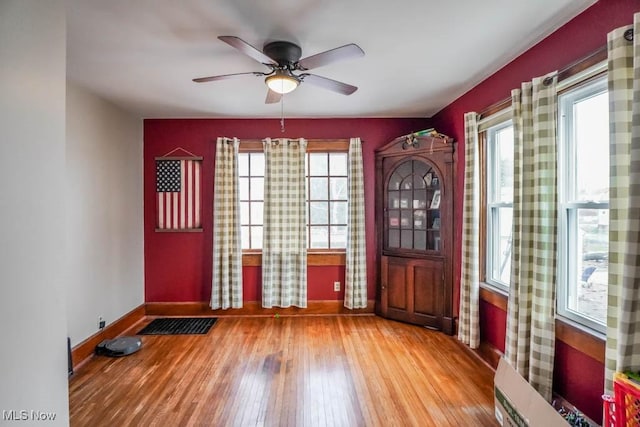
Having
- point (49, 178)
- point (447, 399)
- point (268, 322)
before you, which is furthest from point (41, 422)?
point (268, 322)

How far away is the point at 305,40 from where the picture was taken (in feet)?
7.38

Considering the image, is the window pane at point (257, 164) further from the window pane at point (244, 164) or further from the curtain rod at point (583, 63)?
the curtain rod at point (583, 63)

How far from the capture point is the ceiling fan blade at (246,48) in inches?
71.8

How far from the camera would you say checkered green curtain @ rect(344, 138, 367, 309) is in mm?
4125

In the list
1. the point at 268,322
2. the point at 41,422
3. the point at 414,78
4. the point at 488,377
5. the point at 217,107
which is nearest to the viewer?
the point at 41,422

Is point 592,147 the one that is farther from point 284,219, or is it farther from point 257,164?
point 257,164

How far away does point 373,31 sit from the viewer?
215cm

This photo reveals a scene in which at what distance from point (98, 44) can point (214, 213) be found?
223 cm

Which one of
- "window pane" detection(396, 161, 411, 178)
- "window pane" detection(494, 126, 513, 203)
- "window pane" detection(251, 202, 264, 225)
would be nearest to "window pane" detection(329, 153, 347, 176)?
"window pane" detection(396, 161, 411, 178)

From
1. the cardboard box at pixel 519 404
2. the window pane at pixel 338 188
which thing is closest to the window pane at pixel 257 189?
the window pane at pixel 338 188

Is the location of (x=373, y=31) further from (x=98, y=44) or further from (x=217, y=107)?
(x=217, y=107)

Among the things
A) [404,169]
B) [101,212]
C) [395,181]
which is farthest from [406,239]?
[101,212]

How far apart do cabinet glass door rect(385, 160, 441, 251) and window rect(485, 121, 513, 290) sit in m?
0.70

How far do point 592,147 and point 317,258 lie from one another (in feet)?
10.1
